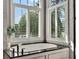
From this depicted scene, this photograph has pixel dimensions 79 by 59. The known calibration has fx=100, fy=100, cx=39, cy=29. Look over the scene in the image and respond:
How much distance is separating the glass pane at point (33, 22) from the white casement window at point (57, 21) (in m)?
0.42

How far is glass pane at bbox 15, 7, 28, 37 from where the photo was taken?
3154mm

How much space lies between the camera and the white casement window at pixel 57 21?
291 cm

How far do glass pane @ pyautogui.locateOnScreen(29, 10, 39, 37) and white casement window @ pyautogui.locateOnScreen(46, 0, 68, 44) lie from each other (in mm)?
417

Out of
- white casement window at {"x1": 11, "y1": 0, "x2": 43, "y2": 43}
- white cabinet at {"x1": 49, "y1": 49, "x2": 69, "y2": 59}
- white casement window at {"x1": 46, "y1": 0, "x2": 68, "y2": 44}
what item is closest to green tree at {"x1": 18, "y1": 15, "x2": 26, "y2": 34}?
white casement window at {"x1": 11, "y1": 0, "x2": 43, "y2": 43}

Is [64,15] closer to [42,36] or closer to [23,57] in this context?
[42,36]

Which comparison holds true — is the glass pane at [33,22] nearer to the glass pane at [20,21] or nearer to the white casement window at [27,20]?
the white casement window at [27,20]

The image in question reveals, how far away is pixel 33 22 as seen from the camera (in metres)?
3.56

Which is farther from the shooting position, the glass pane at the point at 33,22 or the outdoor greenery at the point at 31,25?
the glass pane at the point at 33,22

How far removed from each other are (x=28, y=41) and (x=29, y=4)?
1.26 m

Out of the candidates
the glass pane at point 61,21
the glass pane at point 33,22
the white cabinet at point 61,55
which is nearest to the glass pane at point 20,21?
the glass pane at point 33,22

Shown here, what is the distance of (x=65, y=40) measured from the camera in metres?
2.90

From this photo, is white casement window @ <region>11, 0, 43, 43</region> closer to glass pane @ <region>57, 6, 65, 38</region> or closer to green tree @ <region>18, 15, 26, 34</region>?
green tree @ <region>18, 15, 26, 34</region>

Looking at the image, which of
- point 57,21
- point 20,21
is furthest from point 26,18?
point 57,21

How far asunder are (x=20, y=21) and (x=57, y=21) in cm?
120
